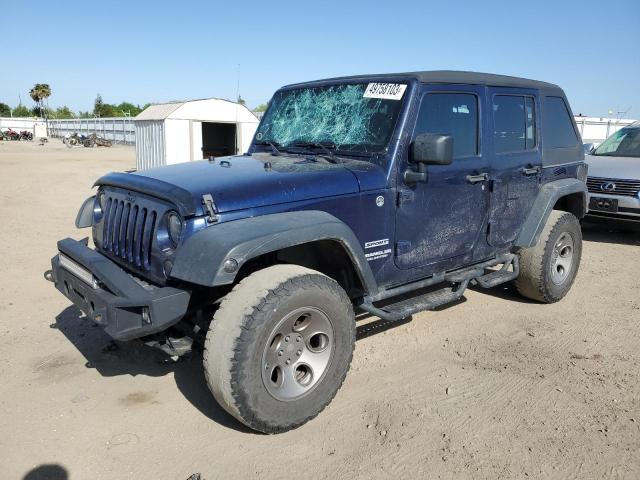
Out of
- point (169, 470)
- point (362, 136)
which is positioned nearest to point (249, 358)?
point (169, 470)

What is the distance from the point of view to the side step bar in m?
3.57

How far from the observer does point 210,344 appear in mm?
2770

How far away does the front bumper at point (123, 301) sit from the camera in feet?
9.08

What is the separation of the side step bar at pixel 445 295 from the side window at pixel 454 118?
A: 0.97 metres

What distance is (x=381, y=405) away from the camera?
3391 millimetres

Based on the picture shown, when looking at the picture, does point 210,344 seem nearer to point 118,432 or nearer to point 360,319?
point 118,432

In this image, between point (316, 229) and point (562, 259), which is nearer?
point (316, 229)

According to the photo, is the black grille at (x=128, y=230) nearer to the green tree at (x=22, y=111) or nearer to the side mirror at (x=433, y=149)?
the side mirror at (x=433, y=149)

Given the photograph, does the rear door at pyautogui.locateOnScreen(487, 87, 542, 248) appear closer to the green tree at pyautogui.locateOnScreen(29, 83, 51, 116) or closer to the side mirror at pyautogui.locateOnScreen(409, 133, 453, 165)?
the side mirror at pyautogui.locateOnScreen(409, 133, 453, 165)

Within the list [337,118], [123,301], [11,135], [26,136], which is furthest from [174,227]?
[26,136]

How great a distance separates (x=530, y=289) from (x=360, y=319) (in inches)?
69.0

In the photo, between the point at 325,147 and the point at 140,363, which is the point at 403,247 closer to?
the point at 325,147

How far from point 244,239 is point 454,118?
214 centimetres

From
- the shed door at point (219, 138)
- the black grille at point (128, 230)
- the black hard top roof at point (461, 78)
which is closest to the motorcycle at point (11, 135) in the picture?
the shed door at point (219, 138)
